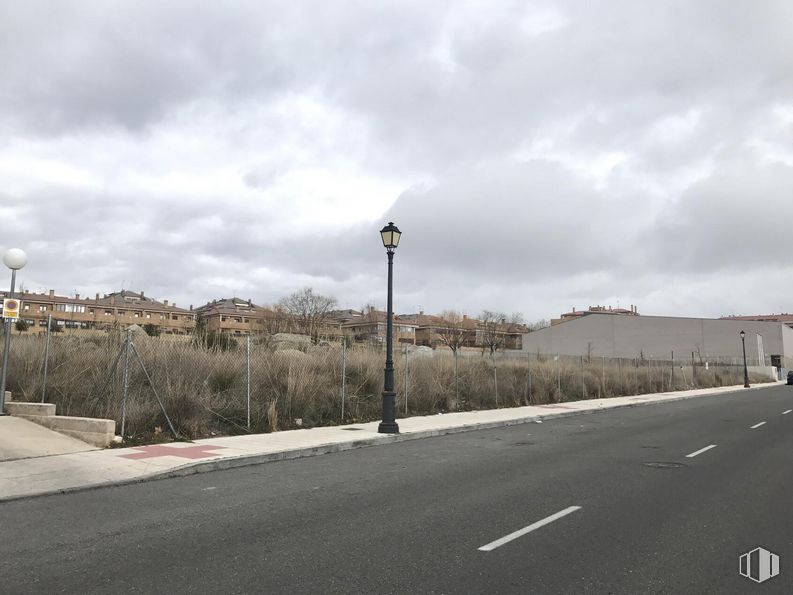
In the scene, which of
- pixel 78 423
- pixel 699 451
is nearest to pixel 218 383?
pixel 78 423

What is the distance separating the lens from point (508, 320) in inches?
5438

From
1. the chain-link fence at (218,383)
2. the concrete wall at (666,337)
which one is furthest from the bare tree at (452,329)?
the chain-link fence at (218,383)

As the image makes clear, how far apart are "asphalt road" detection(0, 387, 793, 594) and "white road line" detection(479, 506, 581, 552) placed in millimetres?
64

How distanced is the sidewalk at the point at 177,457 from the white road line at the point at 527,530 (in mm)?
6040

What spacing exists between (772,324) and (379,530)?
99069 millimetres

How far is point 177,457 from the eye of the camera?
36.6 ft

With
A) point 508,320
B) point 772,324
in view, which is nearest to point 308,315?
point 508,320

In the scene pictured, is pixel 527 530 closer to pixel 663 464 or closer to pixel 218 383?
pixel 663 464

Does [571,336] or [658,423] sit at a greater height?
[571,336]

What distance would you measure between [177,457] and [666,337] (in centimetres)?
8550

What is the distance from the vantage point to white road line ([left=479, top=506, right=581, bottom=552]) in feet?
19.1

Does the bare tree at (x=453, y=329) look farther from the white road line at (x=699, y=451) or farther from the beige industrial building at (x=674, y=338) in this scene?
the white road line at (x=699, y=451)

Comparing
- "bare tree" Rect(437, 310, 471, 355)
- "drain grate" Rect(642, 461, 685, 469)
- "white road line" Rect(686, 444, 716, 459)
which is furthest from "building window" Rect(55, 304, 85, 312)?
"drain grate" Rect(642, 461, 685, 469)

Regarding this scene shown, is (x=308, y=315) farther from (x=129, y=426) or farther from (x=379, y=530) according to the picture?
(x=379, y=530)
